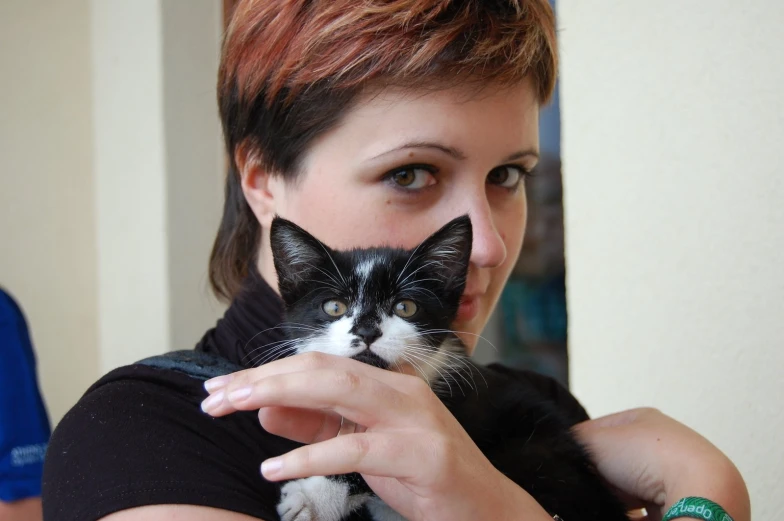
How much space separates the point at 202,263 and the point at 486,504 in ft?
7.79

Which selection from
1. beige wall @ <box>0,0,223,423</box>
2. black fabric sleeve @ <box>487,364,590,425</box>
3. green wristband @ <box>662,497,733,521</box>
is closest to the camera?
green wristband @ <box>662,497,733,521</box>

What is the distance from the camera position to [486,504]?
0.73m

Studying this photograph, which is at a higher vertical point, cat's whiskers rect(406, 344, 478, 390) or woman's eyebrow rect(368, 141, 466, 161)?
woman's eyebrow rect(368, 141, 466, 161)

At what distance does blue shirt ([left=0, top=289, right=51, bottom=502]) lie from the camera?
175 cm

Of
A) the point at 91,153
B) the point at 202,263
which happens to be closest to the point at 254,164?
the point at 202,263

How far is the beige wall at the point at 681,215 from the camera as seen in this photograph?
158 centimetres

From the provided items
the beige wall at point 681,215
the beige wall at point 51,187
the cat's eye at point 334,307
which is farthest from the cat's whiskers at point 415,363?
the beige wall at point 51,187

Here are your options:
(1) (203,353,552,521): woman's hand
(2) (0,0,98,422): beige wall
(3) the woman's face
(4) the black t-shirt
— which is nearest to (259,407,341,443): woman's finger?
(1) (203,353,552,521): woman's hand

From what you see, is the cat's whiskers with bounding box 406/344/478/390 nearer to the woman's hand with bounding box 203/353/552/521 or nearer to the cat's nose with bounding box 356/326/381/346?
the cat's nose with bounding box 356/326/381/346

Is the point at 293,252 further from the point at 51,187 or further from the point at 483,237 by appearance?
the point at 51,187

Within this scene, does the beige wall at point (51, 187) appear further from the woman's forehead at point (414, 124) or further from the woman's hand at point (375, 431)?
the woman's hand at point (375, 431)

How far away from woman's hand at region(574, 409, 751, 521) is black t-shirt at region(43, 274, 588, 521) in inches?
20.7

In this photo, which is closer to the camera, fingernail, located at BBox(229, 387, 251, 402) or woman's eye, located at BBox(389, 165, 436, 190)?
fingernail, located at BBox(229, 387, 251, 402)

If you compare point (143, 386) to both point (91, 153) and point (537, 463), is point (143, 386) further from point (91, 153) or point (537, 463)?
point (91, 153)
